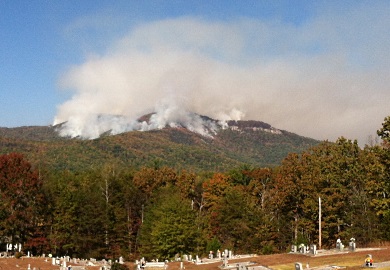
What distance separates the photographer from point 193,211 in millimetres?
73375

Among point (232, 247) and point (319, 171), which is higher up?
point (319, 171)

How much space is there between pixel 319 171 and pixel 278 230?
44.2 feet

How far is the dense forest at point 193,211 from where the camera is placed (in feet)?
198

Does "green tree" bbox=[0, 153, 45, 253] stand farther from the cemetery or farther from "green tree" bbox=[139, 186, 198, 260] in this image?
"green tree" bbox=[139, 186, 198, 260]

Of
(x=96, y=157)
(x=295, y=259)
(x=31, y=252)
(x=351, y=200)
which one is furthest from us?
(x=96, y=157)

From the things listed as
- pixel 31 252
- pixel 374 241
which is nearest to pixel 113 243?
pixel 31 252

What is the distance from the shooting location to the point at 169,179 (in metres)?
90.9

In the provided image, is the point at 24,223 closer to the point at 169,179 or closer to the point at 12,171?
the point at 12,171

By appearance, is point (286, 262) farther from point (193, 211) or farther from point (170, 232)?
point (193, 211)

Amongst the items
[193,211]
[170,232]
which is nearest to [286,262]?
[170,232]

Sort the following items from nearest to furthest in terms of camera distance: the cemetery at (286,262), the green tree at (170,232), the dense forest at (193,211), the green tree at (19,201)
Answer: the cemetery at (286,262) < the dense forest at (193,211) < the green tree at (19,201) < the green tree at (170,232)

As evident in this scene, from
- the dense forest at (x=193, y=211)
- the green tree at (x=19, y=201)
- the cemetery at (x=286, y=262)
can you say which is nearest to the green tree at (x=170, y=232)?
the dense forest at (x=193, y=211)

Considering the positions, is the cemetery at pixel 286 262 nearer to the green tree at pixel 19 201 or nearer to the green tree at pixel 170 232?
the green tree at pixel 19 201

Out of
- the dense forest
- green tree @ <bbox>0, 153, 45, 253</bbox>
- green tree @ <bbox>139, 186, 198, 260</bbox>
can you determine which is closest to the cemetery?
green tree @ <bbox>0, 153, 45, 253</bbox>
